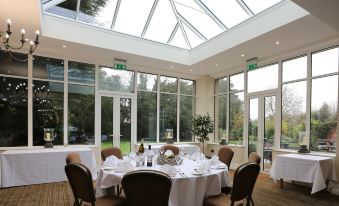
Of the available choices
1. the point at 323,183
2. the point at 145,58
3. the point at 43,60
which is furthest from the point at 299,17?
the point at 43,60

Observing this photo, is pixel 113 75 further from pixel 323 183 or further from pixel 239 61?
pixel 323 183

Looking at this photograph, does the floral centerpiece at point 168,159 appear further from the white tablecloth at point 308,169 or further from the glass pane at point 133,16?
the glass pane at point 133,16

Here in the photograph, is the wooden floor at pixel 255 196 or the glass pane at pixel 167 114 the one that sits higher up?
the glass pane at pixel 167 114

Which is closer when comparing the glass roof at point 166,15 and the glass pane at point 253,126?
the glass roof at point 166,15

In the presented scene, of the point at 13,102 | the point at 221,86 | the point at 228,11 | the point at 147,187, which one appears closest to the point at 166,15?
the point at 228,11

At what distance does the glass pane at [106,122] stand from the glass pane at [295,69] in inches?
208

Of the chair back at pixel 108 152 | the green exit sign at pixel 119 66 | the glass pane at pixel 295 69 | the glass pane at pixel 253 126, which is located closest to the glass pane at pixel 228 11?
the glass pane at pixel 295 69

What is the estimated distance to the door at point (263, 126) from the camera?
6578mm

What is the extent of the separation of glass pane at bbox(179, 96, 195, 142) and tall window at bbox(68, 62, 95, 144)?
3.33 m

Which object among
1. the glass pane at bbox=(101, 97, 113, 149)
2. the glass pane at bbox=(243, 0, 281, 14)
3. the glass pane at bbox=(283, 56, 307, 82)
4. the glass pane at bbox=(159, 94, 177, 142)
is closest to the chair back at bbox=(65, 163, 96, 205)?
the glass pane at bbox=(101, 97, 113, 149)

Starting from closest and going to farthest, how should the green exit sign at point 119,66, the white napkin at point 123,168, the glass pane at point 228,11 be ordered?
the white napkin at point 123,168
the glass pane at point 228,11
the green exit sign at point 119,66

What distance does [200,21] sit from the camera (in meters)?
6.59

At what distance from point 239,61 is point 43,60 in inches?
228

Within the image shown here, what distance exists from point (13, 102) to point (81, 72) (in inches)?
76.8
